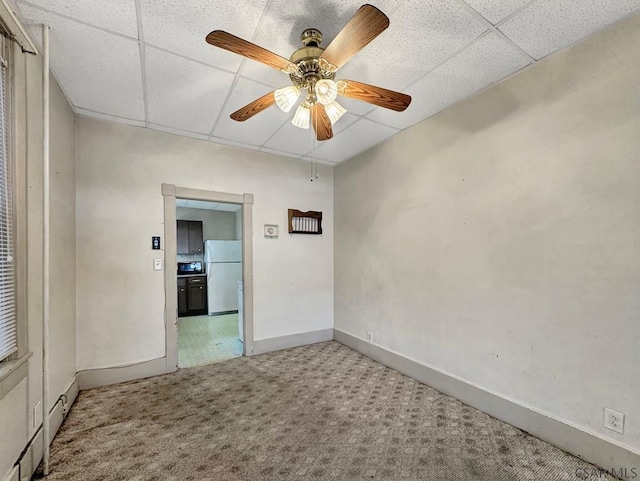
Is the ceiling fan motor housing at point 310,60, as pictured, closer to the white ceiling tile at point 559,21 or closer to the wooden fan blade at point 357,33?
the wooden fan blade at point 357,33

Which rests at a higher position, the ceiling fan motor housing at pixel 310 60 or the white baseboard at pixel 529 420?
A: the ceiling fan motor housing at pixel 310 60

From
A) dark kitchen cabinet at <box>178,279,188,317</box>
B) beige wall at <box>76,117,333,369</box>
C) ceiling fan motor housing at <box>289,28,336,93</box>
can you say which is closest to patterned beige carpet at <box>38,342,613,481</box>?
beige wall at <box>76,117,333,369</box>

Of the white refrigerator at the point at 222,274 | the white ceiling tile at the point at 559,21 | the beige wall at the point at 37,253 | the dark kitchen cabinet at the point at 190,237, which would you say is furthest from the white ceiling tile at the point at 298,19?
the dark kitchen cabinet at the point at 190,237

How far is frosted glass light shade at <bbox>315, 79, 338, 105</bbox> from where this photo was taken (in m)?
1.65

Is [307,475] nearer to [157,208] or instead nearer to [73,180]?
[157,208]

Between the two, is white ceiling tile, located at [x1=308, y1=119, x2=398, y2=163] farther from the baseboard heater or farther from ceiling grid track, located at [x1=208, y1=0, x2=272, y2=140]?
the baseboard heater

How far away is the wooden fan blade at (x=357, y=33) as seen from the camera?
121 centimetres

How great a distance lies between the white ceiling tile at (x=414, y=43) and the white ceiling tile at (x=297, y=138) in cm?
64

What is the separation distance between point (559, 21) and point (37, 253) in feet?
11.1

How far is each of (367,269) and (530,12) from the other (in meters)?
2.62

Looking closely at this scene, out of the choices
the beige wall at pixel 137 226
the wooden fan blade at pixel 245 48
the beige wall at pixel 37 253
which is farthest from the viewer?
the beige wall at pixel 137 226

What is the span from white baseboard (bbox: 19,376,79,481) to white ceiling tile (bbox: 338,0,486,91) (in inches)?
120

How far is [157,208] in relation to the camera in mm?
3070

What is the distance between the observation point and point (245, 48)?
1.43m
